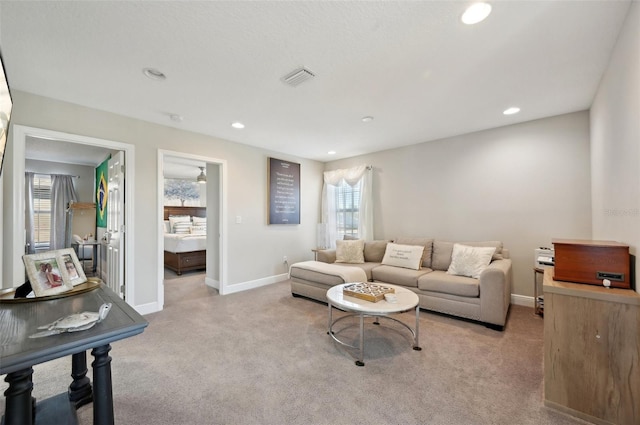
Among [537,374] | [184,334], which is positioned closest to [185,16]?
[184,334]

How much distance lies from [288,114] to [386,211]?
8.50 ft

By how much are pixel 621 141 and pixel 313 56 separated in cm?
227

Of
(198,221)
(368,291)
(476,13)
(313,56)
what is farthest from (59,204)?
(476,13)

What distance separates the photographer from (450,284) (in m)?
3.05

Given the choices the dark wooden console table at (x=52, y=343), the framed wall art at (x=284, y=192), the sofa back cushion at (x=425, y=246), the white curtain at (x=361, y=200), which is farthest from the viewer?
the white curtain at (x=361, y=200)

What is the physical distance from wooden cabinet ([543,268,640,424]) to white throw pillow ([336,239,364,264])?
2.72 metres

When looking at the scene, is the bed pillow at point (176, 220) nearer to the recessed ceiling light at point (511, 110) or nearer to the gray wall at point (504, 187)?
the gray wall at point (504, 187)

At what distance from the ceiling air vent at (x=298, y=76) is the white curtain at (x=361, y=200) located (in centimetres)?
286

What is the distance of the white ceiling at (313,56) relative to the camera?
5.22 feet

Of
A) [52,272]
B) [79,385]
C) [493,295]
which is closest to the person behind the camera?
[52,272]

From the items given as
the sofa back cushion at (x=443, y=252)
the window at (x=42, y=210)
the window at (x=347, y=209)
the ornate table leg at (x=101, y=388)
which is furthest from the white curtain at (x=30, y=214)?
the sofa back cushion at (x=443, y=252)

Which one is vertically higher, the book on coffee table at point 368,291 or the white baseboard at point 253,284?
the book on coffee table at point 368,291

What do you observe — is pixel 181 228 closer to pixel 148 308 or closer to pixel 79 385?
pixel 148 308

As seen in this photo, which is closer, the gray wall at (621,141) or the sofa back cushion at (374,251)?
the gray wall at (621,141)
